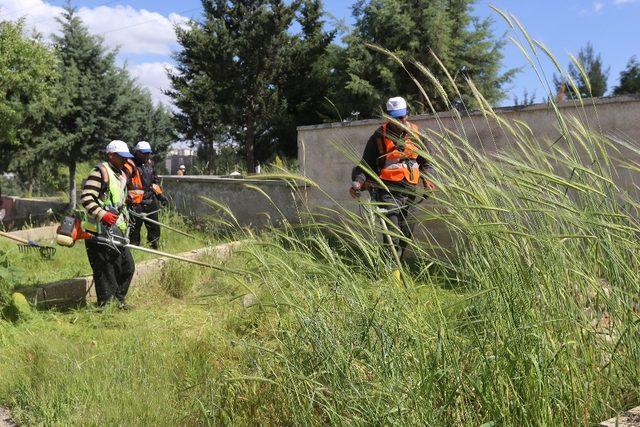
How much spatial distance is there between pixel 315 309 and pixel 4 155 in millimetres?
24535

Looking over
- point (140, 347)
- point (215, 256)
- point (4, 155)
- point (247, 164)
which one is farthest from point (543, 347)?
point (4, 155)

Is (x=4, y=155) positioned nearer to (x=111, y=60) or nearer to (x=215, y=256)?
(x=111, y=60)

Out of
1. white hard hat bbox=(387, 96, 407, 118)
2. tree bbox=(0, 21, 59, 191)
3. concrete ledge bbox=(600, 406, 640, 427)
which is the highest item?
tree bbox=(0, 21, 59, 191)

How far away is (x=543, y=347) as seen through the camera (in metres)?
1.83

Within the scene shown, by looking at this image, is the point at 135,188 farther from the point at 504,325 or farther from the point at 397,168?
the point at 504,325

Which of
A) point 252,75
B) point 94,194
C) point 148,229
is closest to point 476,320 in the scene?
point 94,194

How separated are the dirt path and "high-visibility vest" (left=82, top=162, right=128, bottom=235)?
2.18 m

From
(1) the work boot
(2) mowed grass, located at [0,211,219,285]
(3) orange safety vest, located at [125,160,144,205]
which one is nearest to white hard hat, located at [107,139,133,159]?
(2) mowed grass, located at [0,211,219,285]

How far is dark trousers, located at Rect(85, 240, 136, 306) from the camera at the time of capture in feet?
17.7

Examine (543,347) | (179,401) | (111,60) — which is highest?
(111,60)

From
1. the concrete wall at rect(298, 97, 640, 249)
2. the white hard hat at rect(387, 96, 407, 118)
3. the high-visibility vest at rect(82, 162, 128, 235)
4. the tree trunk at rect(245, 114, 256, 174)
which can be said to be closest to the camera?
the concrete wall at rect(298, 97, 640, 249)

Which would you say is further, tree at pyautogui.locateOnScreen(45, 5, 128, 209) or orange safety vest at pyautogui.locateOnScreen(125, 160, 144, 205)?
tree at pyautogui.locateOnScreen(45, 5, 128, 209)

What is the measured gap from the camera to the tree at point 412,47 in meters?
21.2

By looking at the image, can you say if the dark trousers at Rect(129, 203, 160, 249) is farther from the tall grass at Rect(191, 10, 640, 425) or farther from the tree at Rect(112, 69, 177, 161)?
the tree at Rect(112, 69, 177, 161)
